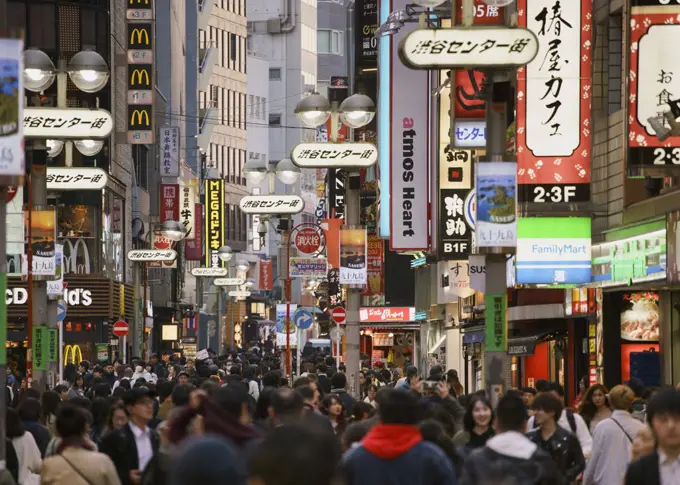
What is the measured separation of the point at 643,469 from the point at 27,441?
610 centimetres

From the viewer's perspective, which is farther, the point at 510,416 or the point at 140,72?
the point at 140,72

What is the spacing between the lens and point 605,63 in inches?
1110

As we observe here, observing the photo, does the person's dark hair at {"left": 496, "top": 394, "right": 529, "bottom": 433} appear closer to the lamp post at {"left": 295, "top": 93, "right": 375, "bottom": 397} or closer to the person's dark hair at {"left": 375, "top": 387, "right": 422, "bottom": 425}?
the person's dark hair at {"left": 375, "top": 387, "right": 422, "bottom": 425}

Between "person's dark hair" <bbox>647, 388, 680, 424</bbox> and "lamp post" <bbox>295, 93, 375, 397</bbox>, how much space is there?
1846 centimetres

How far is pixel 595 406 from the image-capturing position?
1555cm

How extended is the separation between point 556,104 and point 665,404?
16.0 meters

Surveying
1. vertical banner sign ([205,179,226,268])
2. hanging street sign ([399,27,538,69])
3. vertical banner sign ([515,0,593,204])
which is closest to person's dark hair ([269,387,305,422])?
hanging street sign ([399,27,538,69])

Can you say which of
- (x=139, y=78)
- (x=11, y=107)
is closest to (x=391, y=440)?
(x=11, y=107)

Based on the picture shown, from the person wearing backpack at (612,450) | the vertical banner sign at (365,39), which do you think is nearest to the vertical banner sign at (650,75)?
the person wearing backpack at (612,450)

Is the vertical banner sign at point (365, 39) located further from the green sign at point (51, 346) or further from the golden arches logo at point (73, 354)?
the green sign at point (51, 346)

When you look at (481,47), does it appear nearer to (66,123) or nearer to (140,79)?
(66,123)

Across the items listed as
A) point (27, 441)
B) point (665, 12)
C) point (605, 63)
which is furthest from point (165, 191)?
point (27, 441)

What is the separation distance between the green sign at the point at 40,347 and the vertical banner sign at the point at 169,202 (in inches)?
2087

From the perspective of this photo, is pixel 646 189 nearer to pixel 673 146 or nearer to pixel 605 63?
pixel 605 63
